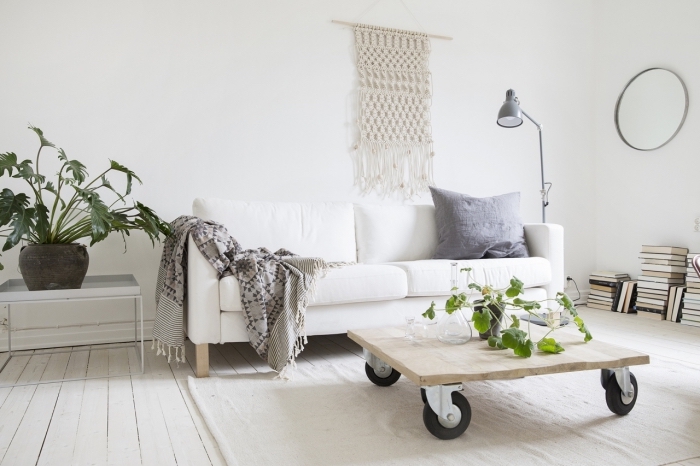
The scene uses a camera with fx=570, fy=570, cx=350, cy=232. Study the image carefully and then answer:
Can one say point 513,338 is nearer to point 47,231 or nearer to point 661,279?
point 47,231

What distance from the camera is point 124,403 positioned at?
2195mm

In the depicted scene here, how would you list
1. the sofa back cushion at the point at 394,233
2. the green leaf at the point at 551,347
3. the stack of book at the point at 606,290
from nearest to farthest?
the green leaf at the point at 551,347 < the sofa back cushion at the point at 394,233 < the stack of book at the point at 606,290

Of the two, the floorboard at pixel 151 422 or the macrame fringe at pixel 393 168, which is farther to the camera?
the macrame fringe at pixel 393 168

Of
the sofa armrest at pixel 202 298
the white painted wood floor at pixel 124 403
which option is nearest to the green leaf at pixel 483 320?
the white painted wood floor at pixel 124 403

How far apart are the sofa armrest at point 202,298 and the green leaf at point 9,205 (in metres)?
0.73

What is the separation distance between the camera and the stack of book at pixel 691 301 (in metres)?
3.66

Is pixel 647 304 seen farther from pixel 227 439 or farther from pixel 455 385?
pixel 227 439

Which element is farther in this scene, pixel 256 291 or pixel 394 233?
pixel 394 233

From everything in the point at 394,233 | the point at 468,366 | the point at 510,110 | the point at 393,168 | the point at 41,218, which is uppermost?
the point at 510,110

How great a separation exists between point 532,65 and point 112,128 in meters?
3.15

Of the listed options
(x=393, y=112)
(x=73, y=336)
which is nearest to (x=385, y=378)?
(x=73, y=336)

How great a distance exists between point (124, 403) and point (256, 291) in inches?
27.4

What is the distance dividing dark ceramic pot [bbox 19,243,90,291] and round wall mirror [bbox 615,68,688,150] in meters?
3.94

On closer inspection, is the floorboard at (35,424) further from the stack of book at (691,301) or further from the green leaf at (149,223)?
the stack of book at (691,301)
